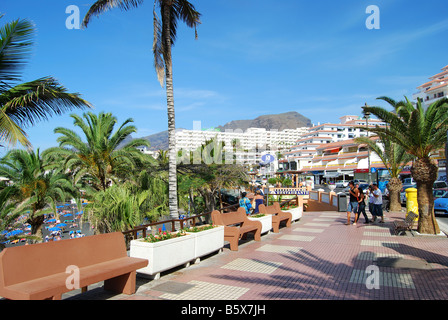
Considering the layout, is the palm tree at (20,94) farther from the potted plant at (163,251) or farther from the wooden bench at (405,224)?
the wooden bench at (405,224)

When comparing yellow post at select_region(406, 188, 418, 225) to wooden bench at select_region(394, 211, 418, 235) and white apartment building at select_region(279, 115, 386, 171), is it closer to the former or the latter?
wooden bench at select_region(394, 211, 418, 235)

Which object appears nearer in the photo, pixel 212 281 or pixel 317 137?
pixel 212 281

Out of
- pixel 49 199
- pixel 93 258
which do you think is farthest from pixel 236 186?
pixel 93 258

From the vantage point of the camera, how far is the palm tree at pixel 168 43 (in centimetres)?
1031

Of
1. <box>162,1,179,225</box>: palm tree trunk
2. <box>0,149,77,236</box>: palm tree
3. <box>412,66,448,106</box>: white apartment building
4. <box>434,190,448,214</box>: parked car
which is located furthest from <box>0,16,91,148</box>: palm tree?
<box>412,66,448,106</box>: white apartment building

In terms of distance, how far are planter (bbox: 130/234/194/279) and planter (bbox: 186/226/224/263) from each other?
367 millimetres

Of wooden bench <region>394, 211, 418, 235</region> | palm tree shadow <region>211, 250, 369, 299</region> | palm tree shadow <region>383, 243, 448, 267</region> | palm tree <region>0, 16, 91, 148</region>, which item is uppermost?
palm tree <region>0, 16, 91, 148</region>

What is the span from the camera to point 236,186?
2364 centimetres

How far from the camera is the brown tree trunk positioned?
32.5 ft

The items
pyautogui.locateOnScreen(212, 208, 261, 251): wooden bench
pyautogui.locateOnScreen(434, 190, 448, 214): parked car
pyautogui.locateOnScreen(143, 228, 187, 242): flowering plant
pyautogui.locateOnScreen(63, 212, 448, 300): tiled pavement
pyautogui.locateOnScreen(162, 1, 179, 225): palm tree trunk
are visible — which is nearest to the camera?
pyautogui.locateOnScreen(63, 212, 448, 300): tiled pavement

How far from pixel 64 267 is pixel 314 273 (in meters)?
4.26

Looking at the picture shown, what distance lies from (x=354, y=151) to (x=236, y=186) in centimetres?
4757

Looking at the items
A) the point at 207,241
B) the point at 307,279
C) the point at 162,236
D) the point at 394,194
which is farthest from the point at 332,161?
the point at 162,236
